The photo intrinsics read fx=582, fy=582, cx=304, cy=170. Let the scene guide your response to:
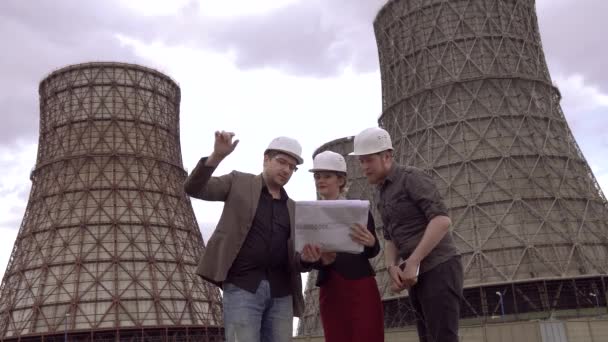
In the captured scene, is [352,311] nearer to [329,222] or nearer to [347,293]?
[347,293]

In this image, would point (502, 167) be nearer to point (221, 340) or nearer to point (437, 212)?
point (221, 340)

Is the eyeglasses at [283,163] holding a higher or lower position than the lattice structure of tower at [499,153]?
lower

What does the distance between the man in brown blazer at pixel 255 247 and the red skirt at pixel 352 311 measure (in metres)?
0.37

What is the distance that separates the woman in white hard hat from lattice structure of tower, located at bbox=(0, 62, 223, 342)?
3280 cm

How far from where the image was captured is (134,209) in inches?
1532

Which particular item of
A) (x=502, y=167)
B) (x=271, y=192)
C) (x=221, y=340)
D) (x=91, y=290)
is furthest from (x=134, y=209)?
(x=271, y=192)

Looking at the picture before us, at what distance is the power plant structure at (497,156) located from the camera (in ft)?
98.1

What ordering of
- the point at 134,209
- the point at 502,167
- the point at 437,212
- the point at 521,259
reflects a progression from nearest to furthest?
the point at 437,212
the point at 521,259
the point at 502,167
the point at 134,209

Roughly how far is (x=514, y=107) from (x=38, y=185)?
1248 inches

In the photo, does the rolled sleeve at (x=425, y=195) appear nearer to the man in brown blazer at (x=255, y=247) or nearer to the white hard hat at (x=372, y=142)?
the white hard hat at (x=372, y=142)

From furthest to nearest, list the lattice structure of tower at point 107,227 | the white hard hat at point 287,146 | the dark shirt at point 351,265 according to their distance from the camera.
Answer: the lattice structure of tower at point 107,227 < the dark shirt at point 351,265 < the white hard hat at point 287,146

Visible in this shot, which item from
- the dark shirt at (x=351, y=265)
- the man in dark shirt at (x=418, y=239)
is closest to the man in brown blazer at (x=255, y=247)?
the dark shirt at (x=351, y=265)

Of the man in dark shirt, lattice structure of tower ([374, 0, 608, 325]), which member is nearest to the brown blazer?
the man in dark shirt

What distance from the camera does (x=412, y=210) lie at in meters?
4.69
